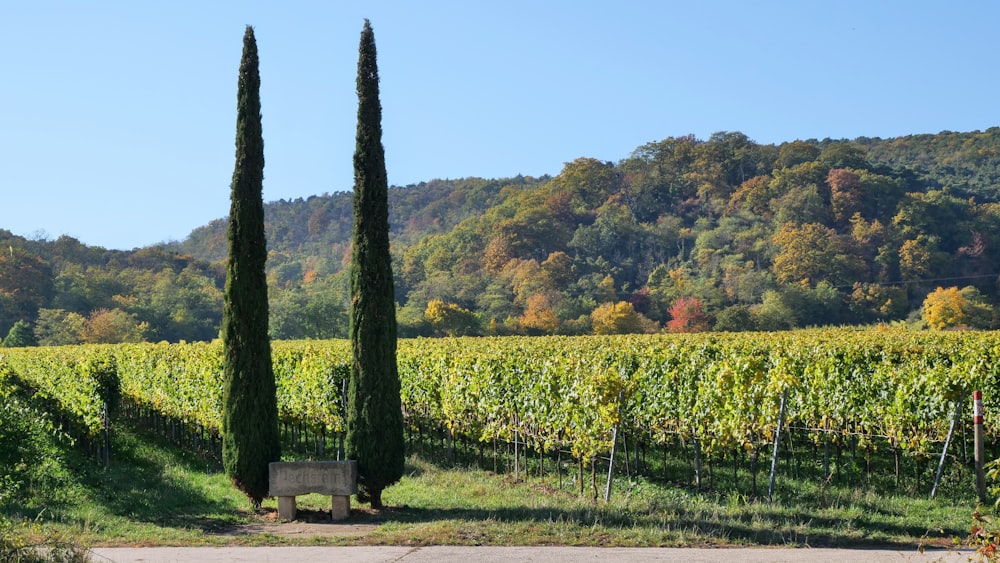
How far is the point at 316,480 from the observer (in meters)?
12.4

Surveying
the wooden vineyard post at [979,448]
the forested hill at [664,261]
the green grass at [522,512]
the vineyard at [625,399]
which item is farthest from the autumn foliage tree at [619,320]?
the wooden vineyard post at [979,448]

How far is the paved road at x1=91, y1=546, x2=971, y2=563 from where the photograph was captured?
917cm

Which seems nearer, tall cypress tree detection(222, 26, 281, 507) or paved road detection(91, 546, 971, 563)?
paved road detection(91, 546, 971, 563)

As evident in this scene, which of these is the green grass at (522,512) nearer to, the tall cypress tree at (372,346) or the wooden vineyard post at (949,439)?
the wooden vineyard post at (949,439)

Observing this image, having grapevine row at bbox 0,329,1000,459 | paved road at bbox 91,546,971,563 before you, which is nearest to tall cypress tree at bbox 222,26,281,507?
paved road at bbox 91,546,971,563

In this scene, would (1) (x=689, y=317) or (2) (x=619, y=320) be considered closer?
(2) (x=619, y=320)

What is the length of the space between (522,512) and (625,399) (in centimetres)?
257

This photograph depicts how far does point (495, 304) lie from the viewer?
260 ft

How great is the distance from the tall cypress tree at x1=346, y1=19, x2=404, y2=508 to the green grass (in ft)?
2.08

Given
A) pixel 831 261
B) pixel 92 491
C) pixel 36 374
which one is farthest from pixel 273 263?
pixel 92 491

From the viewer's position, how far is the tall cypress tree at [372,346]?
42.6ft

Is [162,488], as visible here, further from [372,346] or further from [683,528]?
[683,528]

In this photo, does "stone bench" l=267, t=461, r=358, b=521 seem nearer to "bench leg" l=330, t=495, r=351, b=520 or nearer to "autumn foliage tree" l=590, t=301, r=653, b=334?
"bench leg" l=330, t=495, r=351, b=520

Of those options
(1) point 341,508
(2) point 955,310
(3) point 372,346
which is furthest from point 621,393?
(2) point 955,310
